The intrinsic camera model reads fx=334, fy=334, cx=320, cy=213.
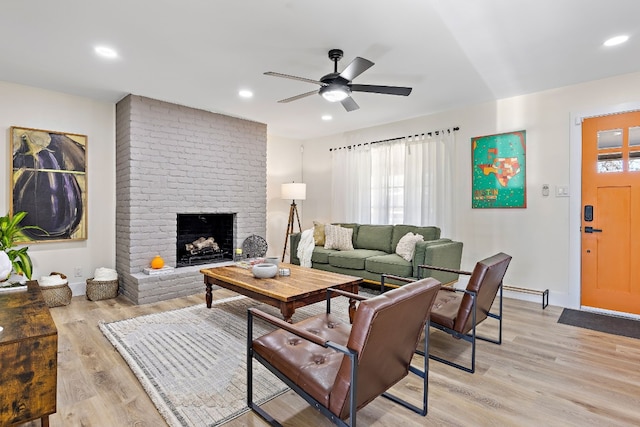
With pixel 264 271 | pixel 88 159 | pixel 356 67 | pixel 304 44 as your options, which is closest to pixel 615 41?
pixel 356 67

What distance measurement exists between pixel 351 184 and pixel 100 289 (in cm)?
397

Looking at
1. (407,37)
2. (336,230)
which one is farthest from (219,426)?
(336,230)

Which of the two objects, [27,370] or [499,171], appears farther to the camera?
[499,171]

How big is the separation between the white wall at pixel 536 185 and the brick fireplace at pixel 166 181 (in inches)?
128

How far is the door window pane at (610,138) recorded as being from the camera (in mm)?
3553

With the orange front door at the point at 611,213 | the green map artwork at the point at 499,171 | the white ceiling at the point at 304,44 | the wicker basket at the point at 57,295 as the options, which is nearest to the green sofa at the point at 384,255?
the green map artwork at the point at 499,171

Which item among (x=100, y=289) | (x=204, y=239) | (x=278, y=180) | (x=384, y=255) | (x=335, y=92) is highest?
(x=335, y=92)

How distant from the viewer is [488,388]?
2139 mm

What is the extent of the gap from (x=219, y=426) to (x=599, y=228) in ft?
13.7

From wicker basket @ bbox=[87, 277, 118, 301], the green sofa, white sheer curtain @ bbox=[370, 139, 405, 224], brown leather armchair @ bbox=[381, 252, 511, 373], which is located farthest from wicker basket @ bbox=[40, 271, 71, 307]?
white sheer curtain @ bbox=[370, 139, 405, 224]

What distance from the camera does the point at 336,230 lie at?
5336 millimetres

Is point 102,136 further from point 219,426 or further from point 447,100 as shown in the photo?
point 447,100

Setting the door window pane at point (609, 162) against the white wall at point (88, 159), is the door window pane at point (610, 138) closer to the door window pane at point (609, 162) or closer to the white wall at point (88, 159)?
the door window pane at point (609, 162)

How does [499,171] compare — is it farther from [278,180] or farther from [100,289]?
[100,289]
